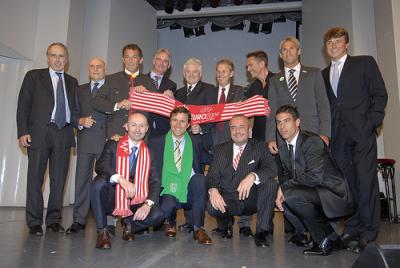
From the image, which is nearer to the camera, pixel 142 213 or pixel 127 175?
pixel 142 213

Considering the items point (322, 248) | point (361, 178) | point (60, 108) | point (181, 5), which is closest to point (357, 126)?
point (361, 178)

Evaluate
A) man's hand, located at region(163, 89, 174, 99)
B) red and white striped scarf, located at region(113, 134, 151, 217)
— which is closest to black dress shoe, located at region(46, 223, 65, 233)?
red and white striped scarf, located at region(113, 134, 151, 217)

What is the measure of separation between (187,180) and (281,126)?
3.50 feet

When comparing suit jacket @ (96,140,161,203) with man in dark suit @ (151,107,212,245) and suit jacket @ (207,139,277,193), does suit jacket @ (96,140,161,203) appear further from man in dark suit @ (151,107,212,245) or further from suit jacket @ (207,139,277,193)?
suit jacket @ (207,139,277,193)

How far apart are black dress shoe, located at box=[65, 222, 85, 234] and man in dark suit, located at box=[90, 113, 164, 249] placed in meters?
0.55

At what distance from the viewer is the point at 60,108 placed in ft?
11.8

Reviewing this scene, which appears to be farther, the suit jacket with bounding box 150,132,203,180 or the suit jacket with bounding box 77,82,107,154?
the suit jacket with bounding box 77,82,107,154

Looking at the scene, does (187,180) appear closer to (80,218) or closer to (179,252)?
(179,252)

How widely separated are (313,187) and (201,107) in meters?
1.51

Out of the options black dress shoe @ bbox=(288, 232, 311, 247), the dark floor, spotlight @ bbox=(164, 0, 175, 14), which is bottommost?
the dark floor

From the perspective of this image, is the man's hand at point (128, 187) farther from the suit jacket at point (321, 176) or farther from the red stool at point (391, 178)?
the red stool at point (391, 178)

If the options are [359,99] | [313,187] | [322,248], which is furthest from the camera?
[359,99]

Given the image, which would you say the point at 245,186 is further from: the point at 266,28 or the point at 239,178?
the point at 266,28

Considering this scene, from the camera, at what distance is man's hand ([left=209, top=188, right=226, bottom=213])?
3.11 meters
